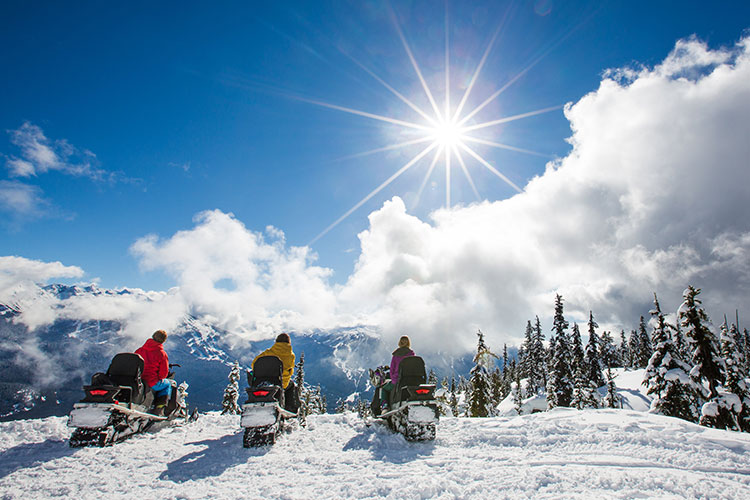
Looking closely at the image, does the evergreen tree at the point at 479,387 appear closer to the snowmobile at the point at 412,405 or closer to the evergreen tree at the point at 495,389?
the evergreen tree at the point at 495,389

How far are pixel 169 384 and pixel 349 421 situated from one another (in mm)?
5082

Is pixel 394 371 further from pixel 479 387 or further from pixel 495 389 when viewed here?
pixel 495 389

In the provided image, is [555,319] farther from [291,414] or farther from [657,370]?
[291,414]

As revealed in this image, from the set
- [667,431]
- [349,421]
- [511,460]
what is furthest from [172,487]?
[667,431]

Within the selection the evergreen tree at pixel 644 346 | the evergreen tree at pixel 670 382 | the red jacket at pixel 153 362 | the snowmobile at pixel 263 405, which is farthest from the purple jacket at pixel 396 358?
the evergreen tree at pixel 644 346

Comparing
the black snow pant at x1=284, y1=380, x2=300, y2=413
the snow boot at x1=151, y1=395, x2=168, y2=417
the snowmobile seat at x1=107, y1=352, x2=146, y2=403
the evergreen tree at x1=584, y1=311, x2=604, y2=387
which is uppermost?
the evergreen tree at x1=584, y1=311, x2=604, y2=387

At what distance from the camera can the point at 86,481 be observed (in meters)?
5.18

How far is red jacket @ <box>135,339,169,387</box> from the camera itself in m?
8.87

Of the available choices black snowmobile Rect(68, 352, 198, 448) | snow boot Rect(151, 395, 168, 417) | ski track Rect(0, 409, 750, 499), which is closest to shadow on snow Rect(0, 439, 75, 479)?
ski track Rect(0, 409, 750, 499)

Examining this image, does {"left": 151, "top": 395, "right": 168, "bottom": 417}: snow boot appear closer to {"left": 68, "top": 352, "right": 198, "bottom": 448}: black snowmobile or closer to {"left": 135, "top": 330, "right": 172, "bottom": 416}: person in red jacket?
{"left": 135, "top": 330, "right": 172, "bottom": 416}: person in red jacket

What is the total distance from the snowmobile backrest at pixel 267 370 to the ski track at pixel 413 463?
1340mm

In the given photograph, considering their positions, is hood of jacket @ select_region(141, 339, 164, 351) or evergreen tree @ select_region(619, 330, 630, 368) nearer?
hood of jacket @ select_region(141, 339, 164, 351)

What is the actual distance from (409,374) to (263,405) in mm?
3582

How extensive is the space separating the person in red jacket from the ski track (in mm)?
906
